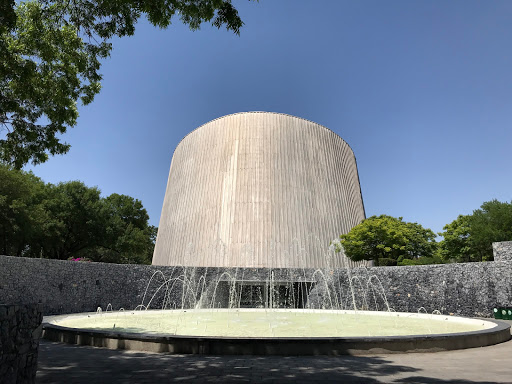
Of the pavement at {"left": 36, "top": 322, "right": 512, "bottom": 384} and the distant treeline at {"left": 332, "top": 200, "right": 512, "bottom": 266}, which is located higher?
the distant treeline at {"left": 332, "top": 200, "right": 512, "bottom": 266}

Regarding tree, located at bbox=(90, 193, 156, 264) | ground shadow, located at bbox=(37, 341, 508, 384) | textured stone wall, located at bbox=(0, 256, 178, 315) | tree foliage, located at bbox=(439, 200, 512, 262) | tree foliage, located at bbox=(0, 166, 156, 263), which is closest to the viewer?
ground shadow, located at bbox=(37, 341, 508, 384)

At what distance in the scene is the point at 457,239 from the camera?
92.0 feet

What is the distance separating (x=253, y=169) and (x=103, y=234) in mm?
14938

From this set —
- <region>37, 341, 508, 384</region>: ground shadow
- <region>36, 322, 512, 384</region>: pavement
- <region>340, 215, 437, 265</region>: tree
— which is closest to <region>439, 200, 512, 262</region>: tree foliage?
<region>340, 215, 437, 265</region>: tree

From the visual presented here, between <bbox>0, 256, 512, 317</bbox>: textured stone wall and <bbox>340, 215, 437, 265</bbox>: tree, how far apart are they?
669 centimetres

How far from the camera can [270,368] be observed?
15.1 ft

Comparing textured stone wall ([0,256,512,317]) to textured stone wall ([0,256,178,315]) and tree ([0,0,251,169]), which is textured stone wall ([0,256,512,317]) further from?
tree ([0,0,251,169])

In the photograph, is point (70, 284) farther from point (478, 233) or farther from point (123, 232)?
point (478, 233)

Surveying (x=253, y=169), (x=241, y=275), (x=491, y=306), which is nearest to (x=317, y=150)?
(x=253, y=169)

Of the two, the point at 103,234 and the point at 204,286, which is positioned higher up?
the point at 103,234

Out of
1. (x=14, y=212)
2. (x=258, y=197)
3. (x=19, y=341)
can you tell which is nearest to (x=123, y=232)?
(x=14, y=212)

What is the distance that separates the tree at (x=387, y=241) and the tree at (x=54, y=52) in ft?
63.0

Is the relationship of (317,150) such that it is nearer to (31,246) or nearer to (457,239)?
(457,239)

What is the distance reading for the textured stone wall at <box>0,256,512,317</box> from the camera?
1252cm
